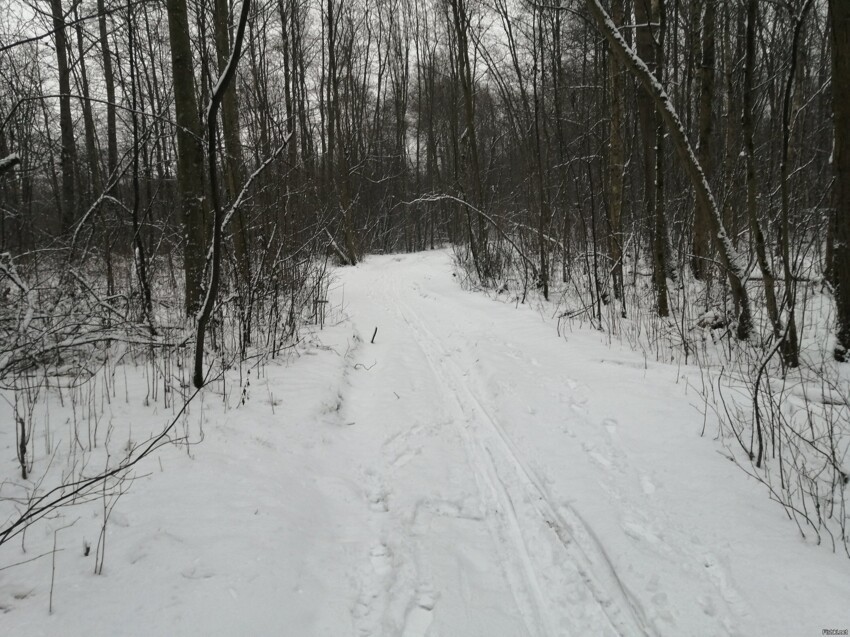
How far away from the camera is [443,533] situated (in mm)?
2600

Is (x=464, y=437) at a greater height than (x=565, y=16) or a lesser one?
lesser

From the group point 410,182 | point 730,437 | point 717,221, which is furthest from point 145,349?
point 410,182

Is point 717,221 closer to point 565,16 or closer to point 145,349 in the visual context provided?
point 145,349

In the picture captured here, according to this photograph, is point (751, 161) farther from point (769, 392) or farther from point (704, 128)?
point (704, 128)

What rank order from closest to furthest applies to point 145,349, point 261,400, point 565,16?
point 261,400, point 145,349, point 565,16

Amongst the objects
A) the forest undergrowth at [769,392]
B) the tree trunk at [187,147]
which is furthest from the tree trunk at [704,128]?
the tree trunk at [187,147]

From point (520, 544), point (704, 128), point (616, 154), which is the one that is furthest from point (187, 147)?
point (704, 128)

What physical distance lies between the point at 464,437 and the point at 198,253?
14.3 ft

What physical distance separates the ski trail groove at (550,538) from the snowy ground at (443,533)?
1 cm

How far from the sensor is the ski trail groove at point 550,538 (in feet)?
6.62

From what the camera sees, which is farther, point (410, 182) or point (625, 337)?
point (410, 182)

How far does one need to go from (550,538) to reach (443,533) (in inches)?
24.0

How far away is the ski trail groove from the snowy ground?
0.03 feet

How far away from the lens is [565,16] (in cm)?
1033
